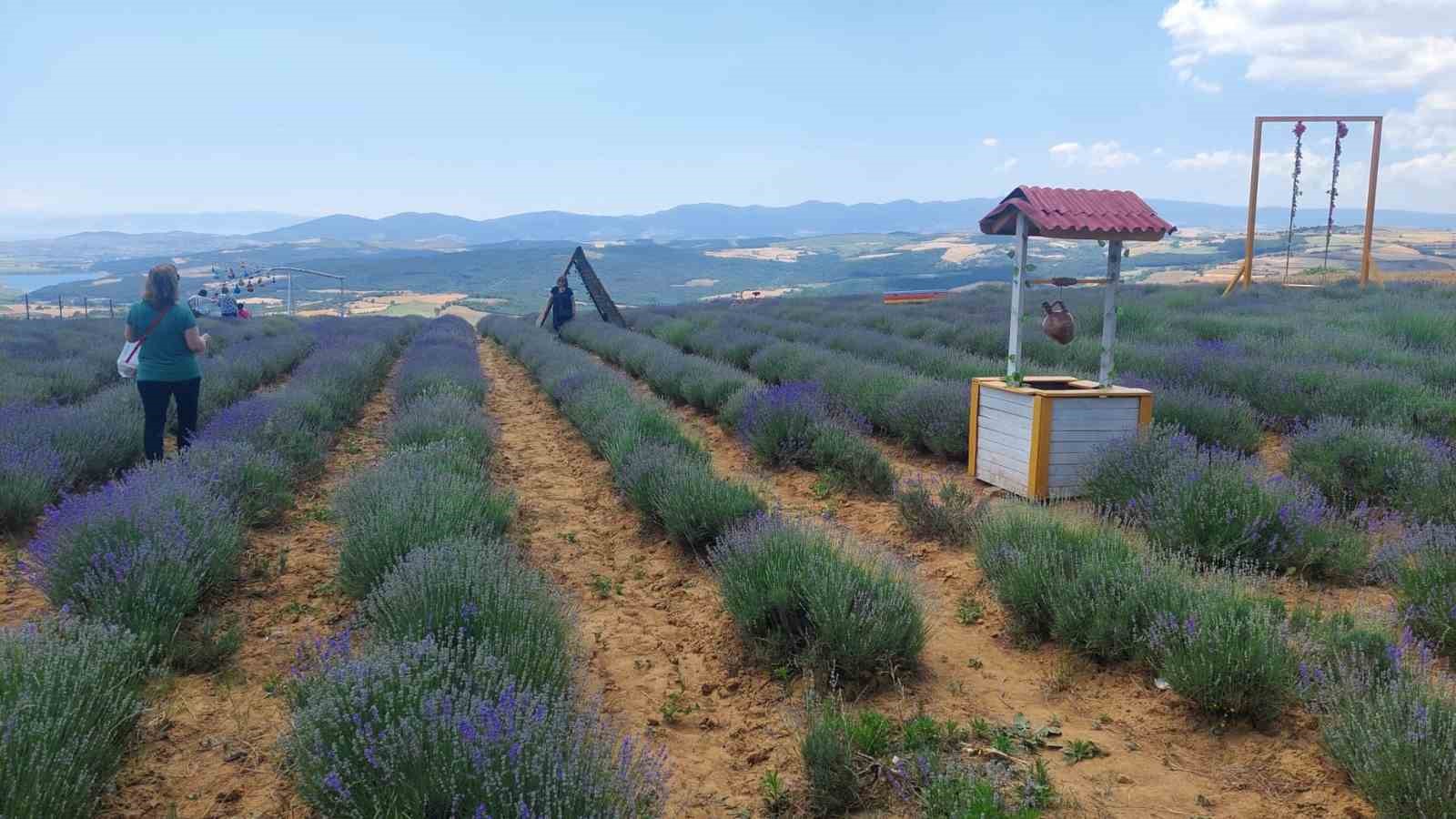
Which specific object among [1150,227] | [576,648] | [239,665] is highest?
[1150,227]

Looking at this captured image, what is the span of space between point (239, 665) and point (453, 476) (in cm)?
176

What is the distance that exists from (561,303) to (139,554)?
19.9 metres

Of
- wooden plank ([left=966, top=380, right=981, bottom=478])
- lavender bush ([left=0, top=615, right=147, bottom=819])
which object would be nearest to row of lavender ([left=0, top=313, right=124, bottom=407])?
lavender bush ([left=0, top=615, right=147, bottom=819])

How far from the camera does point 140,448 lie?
7270 millimetres

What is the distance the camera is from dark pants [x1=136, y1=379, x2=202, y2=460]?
645 cm

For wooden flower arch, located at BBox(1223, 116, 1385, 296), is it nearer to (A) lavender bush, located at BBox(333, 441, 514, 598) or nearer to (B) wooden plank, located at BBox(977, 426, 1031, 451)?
(B) wooden plank, located at BBox(977, 426, 1031, 451)

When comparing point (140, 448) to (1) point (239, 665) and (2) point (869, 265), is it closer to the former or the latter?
(1) point (239, 665)

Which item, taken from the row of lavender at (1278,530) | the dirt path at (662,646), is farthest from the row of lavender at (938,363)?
the dirt path at (662,646)

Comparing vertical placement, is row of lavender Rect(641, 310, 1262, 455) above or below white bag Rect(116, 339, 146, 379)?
below

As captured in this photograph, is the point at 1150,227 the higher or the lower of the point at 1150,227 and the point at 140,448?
the higher

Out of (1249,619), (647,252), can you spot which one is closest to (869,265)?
(647,252)

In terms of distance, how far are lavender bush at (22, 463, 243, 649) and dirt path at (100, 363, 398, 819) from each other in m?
0.23

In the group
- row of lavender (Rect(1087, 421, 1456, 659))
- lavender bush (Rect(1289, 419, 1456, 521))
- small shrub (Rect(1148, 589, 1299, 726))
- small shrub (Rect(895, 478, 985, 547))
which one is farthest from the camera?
small shrub (Rect(895, 478, 985, 547))

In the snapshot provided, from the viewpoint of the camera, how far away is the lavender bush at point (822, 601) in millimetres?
3570
